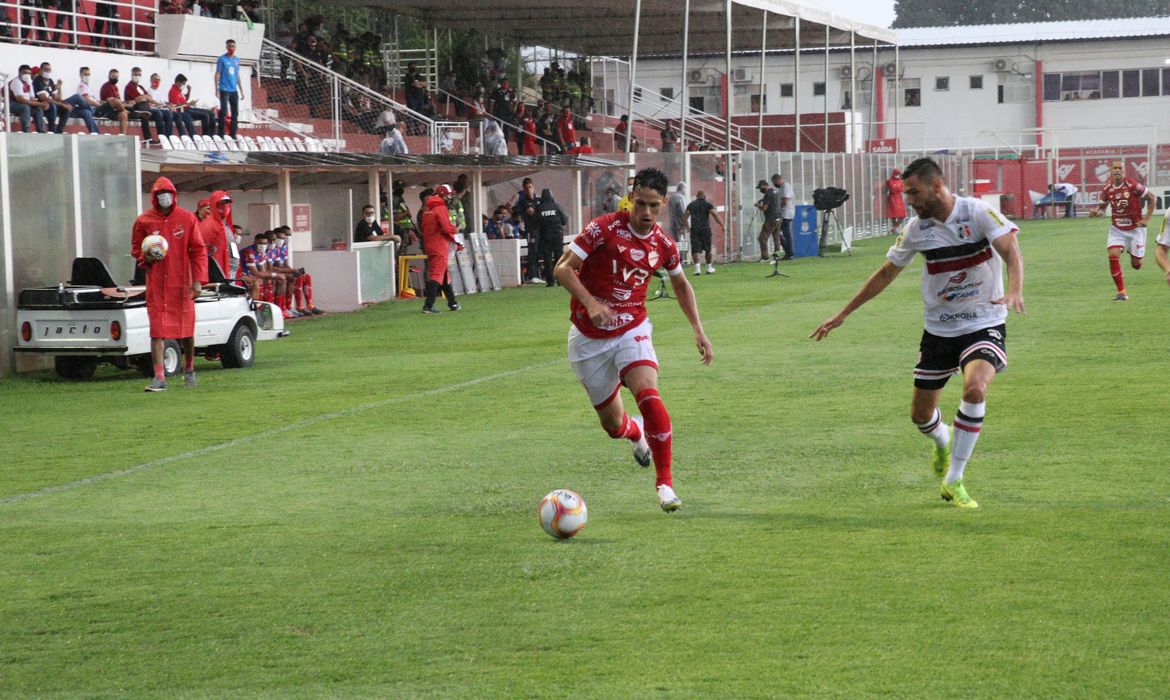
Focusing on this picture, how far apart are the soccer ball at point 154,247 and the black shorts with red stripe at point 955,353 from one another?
8.67 meters

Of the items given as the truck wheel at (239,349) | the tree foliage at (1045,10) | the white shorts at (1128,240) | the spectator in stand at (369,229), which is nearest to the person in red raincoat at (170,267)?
the truck wheel at (239,349)

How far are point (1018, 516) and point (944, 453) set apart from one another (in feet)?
3.61

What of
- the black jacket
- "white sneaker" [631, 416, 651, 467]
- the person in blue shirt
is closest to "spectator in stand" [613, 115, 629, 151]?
the black jacket

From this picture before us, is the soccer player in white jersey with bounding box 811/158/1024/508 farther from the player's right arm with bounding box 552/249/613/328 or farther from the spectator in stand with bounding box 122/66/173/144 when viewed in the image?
the spectator in stand with bounding box 122/66/173/144

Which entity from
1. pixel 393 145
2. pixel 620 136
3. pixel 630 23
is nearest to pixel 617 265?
pixel 393 145

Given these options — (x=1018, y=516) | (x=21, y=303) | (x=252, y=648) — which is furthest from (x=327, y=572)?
(x=21, y=303)

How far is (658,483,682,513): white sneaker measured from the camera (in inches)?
338

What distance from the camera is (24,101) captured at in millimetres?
23781

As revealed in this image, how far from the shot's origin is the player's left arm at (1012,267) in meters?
8.43

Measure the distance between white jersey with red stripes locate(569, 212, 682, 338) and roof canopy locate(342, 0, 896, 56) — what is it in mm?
32850

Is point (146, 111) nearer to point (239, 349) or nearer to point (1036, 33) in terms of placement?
point (239, 349)

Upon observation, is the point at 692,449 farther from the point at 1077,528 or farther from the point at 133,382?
the point at 133,382

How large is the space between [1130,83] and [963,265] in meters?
66.3

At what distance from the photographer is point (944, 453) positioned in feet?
30.8
